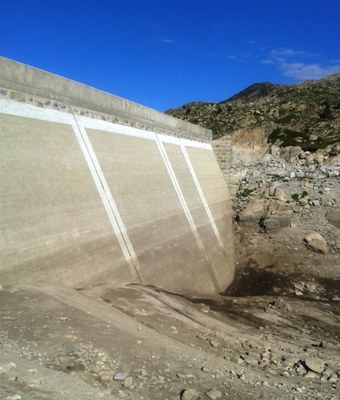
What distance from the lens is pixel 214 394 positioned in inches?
195

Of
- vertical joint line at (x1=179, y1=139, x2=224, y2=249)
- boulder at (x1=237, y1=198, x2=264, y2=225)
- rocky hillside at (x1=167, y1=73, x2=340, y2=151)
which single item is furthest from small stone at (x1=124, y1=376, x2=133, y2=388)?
rocky hillside at (x1=167, y1=73, x2=340, y2=151)

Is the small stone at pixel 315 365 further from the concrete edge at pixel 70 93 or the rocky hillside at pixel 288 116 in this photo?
the rocky hillside at pixel 288 116

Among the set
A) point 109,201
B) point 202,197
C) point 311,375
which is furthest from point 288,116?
point 311,375

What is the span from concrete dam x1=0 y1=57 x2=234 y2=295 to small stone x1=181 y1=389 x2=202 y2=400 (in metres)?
4.20

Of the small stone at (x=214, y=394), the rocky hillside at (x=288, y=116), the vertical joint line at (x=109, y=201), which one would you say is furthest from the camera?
the rocky hillside at (x=288, y=116)

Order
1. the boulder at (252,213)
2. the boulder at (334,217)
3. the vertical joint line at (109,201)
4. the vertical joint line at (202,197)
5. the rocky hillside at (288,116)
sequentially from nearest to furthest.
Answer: the vertical joint line at (109,201), the vertical joint line at (202,197), the boulder at (334,217), the boulder at (252,213), the rocky hillside at (288,116)

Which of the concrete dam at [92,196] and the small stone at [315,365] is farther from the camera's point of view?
the concrete dam at [92,196]

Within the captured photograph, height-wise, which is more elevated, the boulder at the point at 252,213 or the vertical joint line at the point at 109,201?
the vertical joint line at the point at 109,201

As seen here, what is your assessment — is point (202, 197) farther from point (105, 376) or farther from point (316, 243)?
point (105, 376)

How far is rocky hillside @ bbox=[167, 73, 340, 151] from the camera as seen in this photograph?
32219mm

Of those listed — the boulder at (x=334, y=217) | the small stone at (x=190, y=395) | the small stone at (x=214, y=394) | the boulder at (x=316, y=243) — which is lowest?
the boulder at (x=316, y=243)

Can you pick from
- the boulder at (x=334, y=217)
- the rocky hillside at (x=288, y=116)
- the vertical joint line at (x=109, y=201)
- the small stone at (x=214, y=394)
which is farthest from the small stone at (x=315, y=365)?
the rocky hillside at (x=288, y=116)

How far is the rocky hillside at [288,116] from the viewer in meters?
32.2

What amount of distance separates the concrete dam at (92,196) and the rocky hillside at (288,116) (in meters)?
16.5
